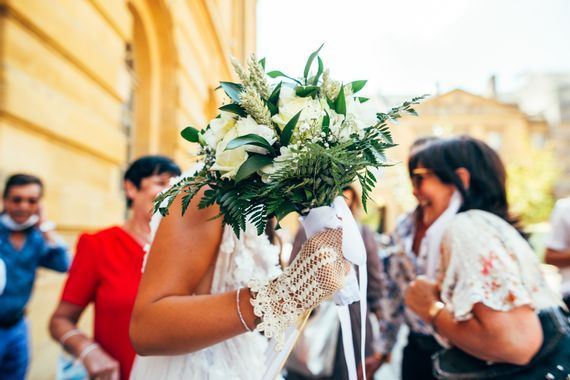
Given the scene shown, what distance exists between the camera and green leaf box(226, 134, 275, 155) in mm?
1059

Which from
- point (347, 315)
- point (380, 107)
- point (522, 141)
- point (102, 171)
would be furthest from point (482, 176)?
point (522, 141)

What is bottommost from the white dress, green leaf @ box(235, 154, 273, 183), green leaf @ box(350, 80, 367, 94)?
the white dress

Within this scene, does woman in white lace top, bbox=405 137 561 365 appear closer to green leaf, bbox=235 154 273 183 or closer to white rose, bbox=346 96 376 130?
white rose, bbox=346 96 376 130

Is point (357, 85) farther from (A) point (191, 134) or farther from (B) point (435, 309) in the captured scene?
(B) point (435, 309)

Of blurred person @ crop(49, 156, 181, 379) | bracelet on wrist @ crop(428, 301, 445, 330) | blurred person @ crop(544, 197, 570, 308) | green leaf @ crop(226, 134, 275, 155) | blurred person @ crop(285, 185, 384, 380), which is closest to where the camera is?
green leaf @ crop(226, 134, 275, 155)

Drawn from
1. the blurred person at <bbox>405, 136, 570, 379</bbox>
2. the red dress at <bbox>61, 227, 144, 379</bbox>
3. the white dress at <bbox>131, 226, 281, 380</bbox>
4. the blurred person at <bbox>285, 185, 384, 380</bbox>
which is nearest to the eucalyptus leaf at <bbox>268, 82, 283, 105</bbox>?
the white dress at <bbox>131, 226, 281, 380</bbox>

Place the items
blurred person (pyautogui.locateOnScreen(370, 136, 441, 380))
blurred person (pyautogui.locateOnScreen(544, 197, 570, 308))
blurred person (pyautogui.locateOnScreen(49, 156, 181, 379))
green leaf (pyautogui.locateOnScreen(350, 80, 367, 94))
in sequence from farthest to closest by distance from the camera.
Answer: blurred person (pyautogui.locateOnScreen(544, 197, 570, 308))
blurred person (pyautogui.locateOnScreen(370, 136, 441, 380))
blurred person (pyautogui.locateOnScreen(49, 156, 181, 379))
green leaf (pyautogui.locateOnScreen(350, 80, 367, 94))

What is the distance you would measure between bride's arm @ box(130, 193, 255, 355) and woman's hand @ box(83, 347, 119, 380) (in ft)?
3.02

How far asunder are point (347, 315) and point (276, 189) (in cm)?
48

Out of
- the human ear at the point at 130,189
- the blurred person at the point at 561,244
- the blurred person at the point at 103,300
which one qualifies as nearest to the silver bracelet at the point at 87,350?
the blurred person at the point at 103,300

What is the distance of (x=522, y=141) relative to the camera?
3659 centimetres

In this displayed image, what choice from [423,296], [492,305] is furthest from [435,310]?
[492,305]

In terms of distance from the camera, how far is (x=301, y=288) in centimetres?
116

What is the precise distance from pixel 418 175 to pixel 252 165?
1458 millimetres
